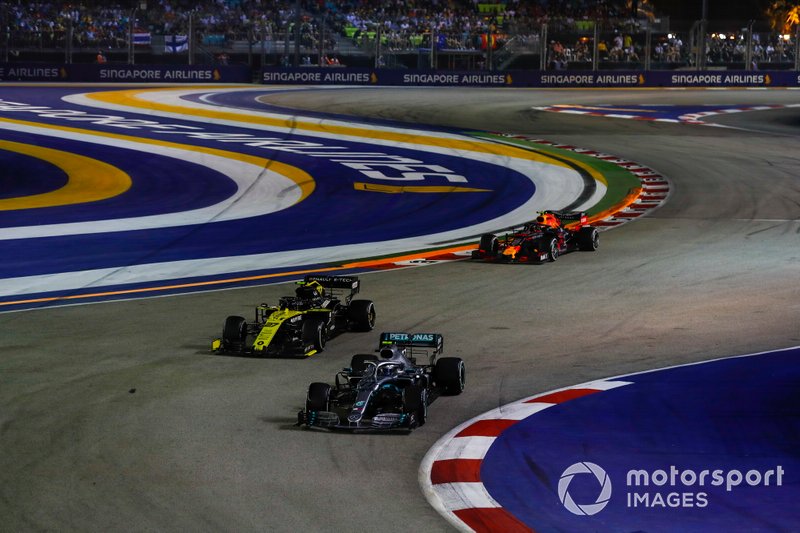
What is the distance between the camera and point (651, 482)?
316 inches

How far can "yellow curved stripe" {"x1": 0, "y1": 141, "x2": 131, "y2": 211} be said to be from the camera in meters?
22.9

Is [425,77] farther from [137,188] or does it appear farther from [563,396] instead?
[563,396]

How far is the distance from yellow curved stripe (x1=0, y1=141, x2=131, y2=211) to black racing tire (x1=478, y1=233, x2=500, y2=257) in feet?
29.5

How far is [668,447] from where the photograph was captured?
28.7 ft

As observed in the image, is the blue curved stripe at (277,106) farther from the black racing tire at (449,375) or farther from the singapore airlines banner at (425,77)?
the black racing tire at (449,375)

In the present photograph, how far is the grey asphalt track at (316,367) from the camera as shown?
7.62 metres

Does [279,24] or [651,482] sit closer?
[651,482]

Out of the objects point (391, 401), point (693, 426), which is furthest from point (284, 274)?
point (693, 426)

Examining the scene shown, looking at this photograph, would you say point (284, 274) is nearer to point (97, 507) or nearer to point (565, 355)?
point (565, 355)

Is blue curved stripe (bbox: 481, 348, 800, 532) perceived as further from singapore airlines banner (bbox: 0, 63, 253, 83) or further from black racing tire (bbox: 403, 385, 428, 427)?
singapore airlines banner (bbox: 0, 63, 253, 83)

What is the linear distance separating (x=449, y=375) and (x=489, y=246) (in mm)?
7392

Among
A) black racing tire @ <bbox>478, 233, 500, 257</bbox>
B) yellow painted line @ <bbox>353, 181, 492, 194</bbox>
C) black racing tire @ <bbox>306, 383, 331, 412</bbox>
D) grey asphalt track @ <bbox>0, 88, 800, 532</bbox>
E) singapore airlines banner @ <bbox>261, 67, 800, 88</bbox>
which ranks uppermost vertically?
singapore airlines banner @ <bbox>261, 67, 800, 88</bbox>

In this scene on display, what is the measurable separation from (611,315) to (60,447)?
Result: 277 inches

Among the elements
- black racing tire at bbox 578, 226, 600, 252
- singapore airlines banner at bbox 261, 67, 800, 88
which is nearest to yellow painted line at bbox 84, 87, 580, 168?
singapore airlines banner at bbox 261, 67, 800, 88
